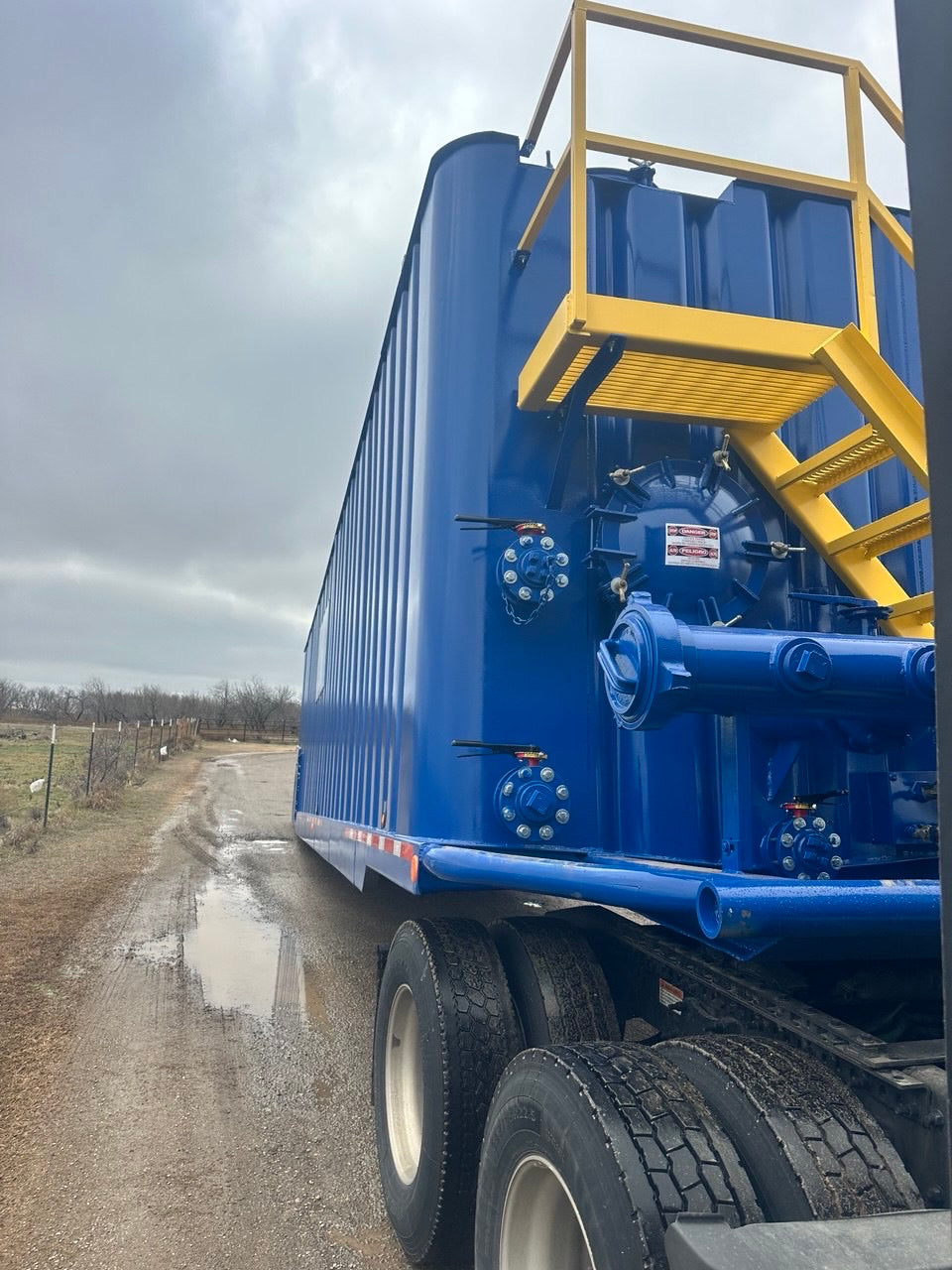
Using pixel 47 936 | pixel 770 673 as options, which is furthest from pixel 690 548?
pixel 47 936

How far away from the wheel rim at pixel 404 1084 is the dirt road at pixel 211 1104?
28cm

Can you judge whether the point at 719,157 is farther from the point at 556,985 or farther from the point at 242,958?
the point at 242,958

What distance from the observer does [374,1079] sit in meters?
3.92

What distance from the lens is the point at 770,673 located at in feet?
7.32

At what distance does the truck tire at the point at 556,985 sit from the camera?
312 centimetres

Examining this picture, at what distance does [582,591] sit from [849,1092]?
75.1 inches

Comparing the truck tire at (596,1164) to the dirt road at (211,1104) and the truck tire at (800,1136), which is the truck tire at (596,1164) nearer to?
the truck tire at (800,1136)

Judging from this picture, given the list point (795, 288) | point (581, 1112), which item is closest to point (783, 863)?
point (581, 1112)

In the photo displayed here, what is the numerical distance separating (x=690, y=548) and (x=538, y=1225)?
88.2 inches

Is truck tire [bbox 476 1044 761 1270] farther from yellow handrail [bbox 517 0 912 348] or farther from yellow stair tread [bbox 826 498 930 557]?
yellow handrail [bbox 517 0 912 348]

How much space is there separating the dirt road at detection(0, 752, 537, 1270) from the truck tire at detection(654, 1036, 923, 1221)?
76.0 inches

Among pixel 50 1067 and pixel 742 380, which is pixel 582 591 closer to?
pixel 742 380

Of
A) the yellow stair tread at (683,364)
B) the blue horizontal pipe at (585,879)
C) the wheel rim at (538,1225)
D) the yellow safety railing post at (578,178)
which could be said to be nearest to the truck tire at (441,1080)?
the blue horizontal pipe at (585,879)

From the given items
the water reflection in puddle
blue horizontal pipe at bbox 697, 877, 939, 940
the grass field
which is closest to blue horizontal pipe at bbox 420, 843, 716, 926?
blue horizontal pipe at bbox 697, 877, 939, 940
